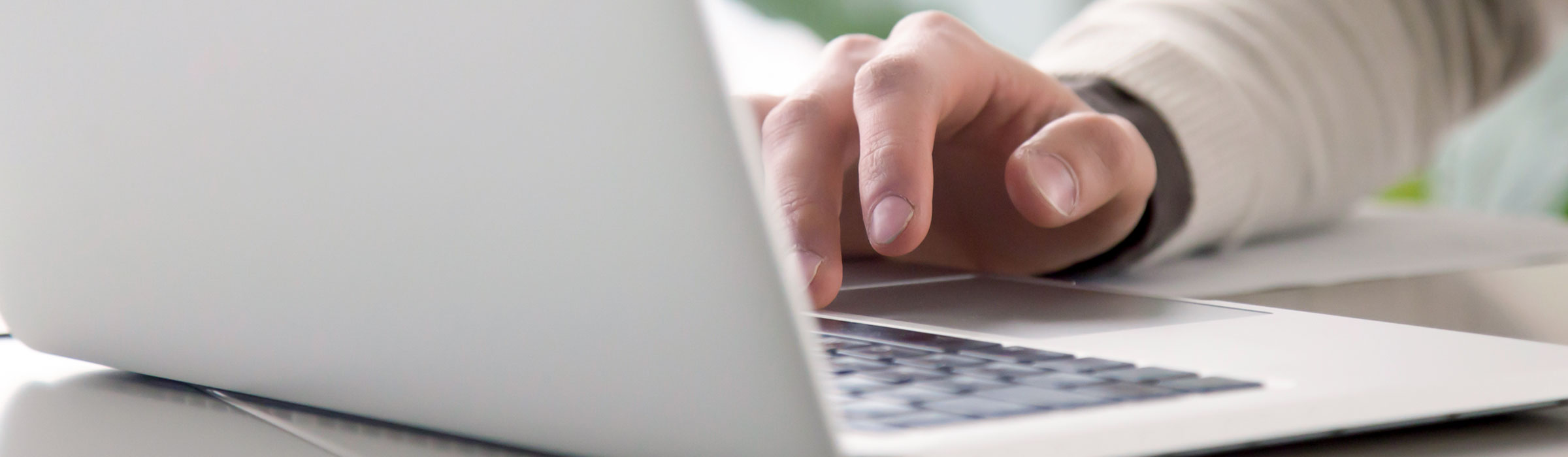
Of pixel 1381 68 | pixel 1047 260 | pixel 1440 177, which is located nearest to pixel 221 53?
pixel 1047 260

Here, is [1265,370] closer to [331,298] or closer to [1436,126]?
[331,298]

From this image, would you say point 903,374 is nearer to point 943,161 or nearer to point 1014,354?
point 1014,354

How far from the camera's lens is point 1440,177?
169 centimetres

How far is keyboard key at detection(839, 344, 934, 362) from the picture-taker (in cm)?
27

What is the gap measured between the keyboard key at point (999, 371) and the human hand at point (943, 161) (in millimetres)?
126

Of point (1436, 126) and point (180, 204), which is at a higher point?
point (1436, 126)

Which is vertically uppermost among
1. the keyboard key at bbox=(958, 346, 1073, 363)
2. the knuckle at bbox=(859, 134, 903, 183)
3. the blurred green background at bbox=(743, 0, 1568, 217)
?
the blurred green background at bbox=(743, 0, 1568, 217)

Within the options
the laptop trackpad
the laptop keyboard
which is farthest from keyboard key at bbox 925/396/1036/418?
the laptop trackpad

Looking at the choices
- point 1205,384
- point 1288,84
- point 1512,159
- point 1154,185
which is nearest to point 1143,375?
point 1205,384

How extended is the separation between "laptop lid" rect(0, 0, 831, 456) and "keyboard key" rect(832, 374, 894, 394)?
5 cm

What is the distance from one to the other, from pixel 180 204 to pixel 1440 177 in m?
1.80

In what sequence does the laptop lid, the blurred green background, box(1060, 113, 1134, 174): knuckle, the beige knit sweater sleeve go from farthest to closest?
the blurred green background → the beige knit sweater sleeve → box(1060, 113, 1134, 174): knuckle → the laptop lid

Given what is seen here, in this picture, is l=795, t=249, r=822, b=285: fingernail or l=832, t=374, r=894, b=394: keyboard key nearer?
l=832, t=374, r=894, b=394: keyboard key

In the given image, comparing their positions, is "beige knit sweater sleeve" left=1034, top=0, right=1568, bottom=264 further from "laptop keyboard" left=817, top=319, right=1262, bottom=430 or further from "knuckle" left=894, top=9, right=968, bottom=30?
"laptop keyboard" left=817, top=319, right=1262, bottom=430
